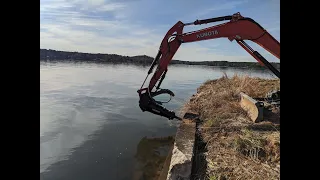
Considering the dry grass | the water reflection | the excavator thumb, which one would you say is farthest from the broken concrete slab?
the excavator thumb

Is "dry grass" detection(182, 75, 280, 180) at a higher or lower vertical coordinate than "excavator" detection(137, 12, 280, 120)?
lower

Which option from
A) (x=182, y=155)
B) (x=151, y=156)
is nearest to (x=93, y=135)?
(x=151, y=156)

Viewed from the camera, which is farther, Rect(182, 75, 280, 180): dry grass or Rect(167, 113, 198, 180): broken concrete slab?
Rect(167, 113, 198, 180): broken concrete slab

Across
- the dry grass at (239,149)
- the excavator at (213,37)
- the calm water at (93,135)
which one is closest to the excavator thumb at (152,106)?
the excavator at (213,37)

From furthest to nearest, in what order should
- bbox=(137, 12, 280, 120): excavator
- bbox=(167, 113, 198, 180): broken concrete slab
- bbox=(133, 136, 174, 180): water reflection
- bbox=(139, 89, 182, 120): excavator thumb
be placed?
bbox=(139, 89, 182, 120): excavator thumb → bbox=(137, 12, 280, 120): excavator → bbox=(133, 136, 174, 180): water reflection → bbox=(167, 113, 198, 180): broken concrete slab

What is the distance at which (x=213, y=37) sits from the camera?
6.89 metres

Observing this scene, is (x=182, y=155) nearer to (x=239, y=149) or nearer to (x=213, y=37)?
(x=239, y=149)

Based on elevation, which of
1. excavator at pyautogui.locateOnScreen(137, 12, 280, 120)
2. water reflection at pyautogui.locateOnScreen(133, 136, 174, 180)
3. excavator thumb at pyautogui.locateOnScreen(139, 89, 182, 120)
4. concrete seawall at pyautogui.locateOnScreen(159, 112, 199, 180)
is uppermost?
excavator at pyautogui.locateOnScreen(137, 12, 280, 120)

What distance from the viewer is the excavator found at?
6098 millimetres

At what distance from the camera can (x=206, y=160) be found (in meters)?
4.54

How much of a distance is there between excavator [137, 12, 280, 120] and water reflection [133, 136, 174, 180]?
0.93 metres

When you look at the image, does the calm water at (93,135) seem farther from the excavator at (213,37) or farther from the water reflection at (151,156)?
the excavator at (213,37)

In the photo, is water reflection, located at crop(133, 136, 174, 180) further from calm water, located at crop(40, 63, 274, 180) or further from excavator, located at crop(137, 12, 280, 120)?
excavator, located at crop(137, 12, 280, 120)
